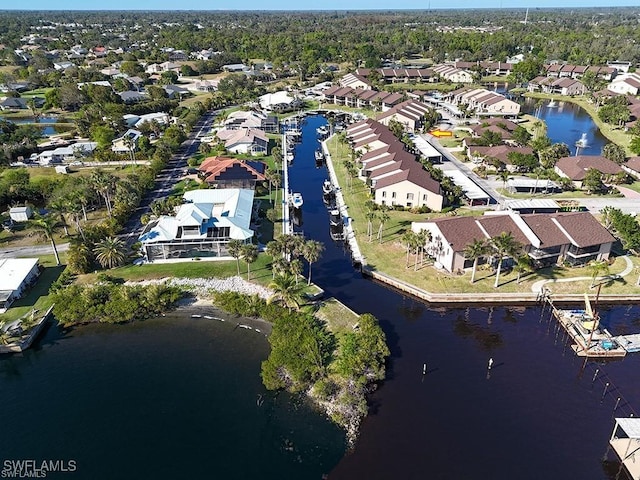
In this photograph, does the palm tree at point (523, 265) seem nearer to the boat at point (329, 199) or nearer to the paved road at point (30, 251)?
the boat at point (329, 199)

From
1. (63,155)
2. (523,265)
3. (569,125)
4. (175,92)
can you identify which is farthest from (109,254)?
(569,125)

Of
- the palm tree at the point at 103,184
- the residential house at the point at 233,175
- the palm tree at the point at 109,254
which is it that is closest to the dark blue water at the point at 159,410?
the palm tree at the point at 109,254

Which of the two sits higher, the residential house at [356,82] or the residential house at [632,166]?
the residential house at [356,82]

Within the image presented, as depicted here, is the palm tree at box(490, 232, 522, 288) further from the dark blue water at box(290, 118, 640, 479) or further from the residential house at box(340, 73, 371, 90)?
the residential house at box(340, 73, 371, 90)

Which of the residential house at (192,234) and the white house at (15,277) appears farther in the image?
the residential house at (192,234)

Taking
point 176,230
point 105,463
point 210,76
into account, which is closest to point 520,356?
point 105,463

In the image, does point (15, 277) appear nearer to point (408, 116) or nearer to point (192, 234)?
point (192, 234)

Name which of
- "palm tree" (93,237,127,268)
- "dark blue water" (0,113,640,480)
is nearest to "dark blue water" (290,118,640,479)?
"dark blue water" (0,113,640,480)
